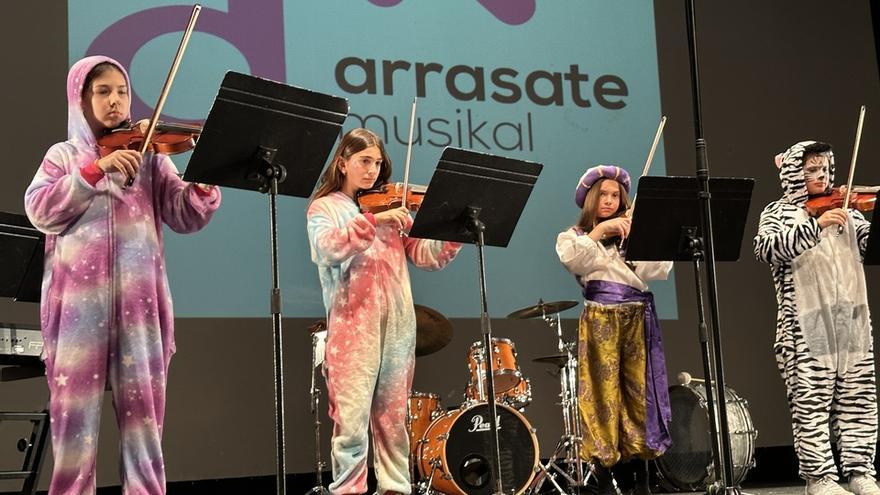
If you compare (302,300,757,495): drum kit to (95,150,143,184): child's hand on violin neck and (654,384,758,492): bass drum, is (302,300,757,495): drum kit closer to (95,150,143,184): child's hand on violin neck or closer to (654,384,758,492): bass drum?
(654,384,758,492): bass drum

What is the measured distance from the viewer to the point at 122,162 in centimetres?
287

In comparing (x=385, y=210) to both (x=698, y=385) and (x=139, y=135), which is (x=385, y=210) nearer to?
(x=139, y=135)

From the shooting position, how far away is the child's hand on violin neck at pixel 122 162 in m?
2.87

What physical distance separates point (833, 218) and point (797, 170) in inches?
13.9

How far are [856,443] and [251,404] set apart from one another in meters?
2.93

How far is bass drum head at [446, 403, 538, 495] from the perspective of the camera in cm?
469

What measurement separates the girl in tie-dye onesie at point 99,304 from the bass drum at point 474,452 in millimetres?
1885

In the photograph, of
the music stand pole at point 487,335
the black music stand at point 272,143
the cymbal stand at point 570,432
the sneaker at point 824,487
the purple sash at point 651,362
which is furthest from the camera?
the cymbal stand at point 570,432

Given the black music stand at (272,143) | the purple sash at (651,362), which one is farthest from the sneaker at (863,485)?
the black music stand at (272,143)

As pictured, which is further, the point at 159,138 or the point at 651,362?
the point at 651,362

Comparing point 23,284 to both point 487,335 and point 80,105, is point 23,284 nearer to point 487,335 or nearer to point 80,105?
point 80,105

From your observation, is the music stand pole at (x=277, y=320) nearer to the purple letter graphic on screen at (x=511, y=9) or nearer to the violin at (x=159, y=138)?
the violin at (x=159, y=138)

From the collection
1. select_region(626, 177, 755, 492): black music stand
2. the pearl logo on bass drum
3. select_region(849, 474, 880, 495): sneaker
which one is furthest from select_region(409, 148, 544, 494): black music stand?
select_region(849, 474, 880, 495): sneaker

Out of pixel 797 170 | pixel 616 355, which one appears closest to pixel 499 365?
pixel 616 355
